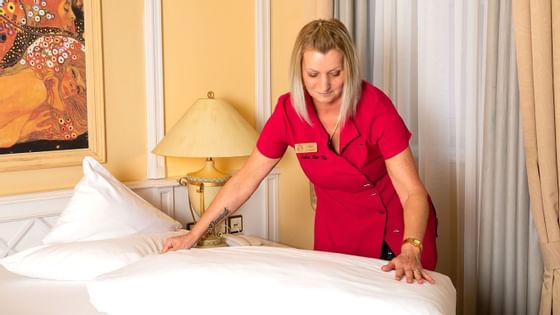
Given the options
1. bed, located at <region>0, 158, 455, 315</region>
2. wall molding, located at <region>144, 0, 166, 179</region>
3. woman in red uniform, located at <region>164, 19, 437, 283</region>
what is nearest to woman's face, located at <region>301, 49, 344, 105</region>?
woman in red uniform, located at <region>164, 19, 437, 283</region>

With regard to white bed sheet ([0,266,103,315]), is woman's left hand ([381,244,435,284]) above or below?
above

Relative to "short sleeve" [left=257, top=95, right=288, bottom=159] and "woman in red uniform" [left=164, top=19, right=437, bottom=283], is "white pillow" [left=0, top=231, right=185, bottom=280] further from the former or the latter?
"short sleeve" [left=257, top=95, right=288, bottom=159]

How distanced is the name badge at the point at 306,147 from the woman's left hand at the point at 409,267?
554mm

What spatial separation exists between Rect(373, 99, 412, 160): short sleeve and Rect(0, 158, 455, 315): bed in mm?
425

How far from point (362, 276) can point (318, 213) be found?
85 cm

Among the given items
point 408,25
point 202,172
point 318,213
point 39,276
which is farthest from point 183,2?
point 39,276

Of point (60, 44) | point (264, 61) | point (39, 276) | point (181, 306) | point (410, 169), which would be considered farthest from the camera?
point (264, 61)

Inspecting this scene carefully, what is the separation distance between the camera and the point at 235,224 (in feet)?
10.8

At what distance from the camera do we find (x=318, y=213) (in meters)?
2.42

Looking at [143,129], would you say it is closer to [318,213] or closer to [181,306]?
[318,213]

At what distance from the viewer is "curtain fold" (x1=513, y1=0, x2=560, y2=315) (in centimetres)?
223

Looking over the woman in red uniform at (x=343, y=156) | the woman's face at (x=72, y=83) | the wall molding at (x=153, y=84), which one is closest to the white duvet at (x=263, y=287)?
the woman in red uniform at (x=343, y=156)

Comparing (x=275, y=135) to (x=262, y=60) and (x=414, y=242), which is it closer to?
(x=414, y=242)

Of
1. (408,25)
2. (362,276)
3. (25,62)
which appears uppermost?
(408,25)
